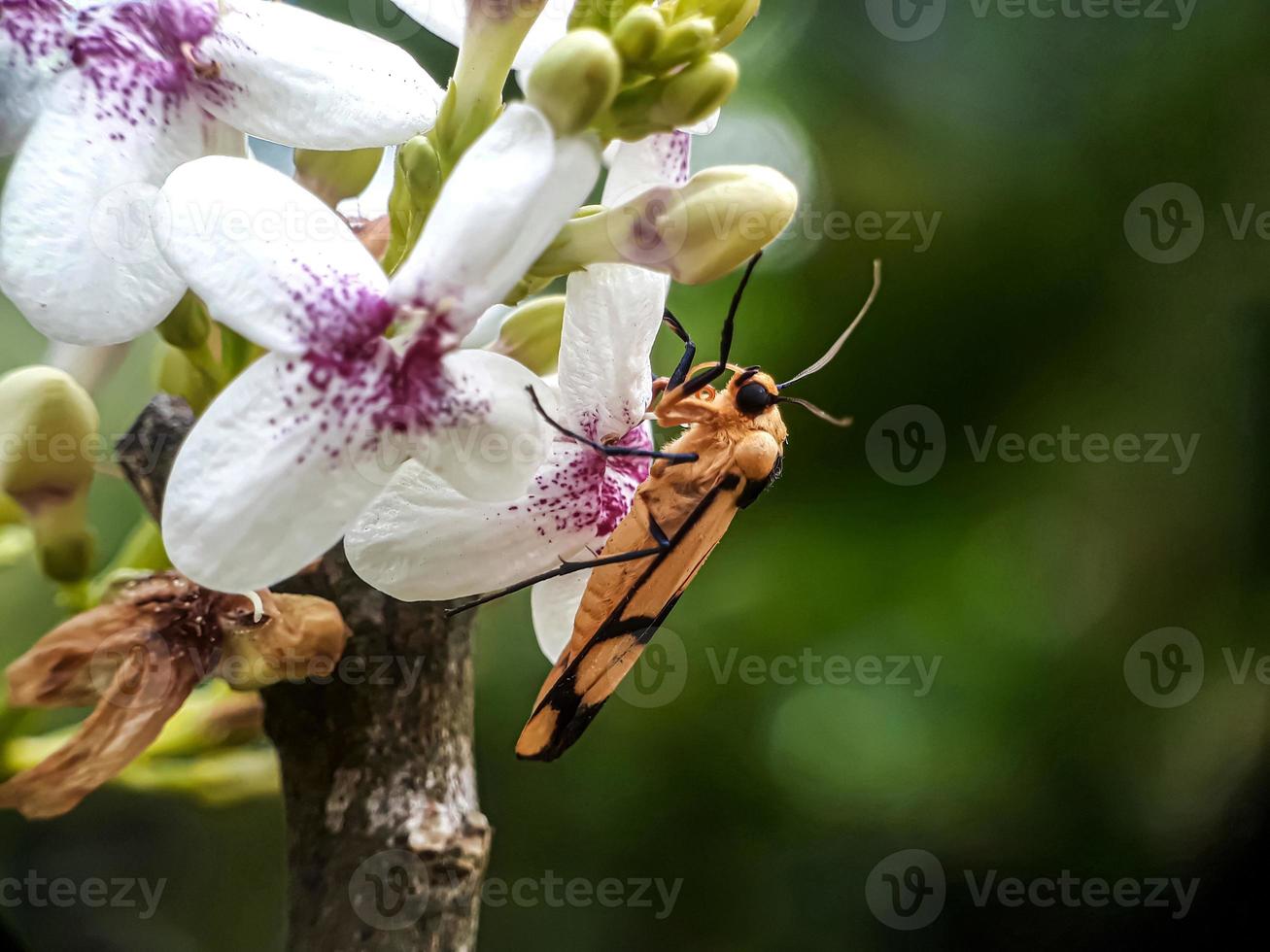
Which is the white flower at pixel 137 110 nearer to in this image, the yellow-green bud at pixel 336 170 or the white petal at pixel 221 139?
the white petal at pixel 221 139

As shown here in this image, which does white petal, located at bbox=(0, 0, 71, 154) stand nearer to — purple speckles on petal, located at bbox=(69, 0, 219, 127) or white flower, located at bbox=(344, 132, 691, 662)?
purple speckles on petal, located at bbox=(69, 0, 219, 127)

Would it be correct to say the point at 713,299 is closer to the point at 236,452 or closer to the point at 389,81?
the point at 389,81

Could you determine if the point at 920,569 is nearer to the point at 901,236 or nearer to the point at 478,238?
the point at 901,236

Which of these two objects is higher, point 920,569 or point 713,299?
point 713,299

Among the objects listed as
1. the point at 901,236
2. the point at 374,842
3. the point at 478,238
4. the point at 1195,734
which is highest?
the point at 478,238

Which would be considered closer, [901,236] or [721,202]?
[721,202]

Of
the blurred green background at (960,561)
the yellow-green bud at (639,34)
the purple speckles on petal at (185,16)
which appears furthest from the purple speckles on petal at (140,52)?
the blurred green background at (960,561)

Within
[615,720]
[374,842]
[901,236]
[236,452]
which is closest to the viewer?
[236,452]

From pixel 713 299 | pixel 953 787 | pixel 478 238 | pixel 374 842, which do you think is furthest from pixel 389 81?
pixel 953 787

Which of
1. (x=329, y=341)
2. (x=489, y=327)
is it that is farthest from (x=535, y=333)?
(x=329, y=341)

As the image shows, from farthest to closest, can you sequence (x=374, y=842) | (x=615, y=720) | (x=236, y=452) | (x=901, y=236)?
(x=901, y=236), (x=615, y=720), (x=374, y=842), (x=236, y=452)
